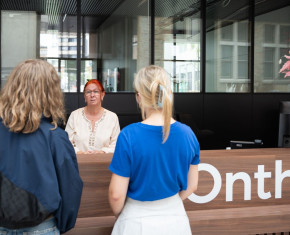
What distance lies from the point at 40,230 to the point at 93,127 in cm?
200

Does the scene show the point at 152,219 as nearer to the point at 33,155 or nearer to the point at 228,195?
the point at 33,155

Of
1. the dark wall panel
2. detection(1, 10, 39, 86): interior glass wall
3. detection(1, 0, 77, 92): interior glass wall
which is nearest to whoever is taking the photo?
detection(1, 10, 39, 86): interior glass wall

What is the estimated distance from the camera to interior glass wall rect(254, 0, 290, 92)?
759 centimetres

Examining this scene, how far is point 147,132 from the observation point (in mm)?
1751

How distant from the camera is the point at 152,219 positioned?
1794 millimetres

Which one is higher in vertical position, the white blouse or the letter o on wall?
the white blouse

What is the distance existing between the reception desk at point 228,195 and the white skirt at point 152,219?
73cm

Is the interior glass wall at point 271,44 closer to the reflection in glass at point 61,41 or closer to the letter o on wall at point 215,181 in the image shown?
the reflection in glass at point 61,41

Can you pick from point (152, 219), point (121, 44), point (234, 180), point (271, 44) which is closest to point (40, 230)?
point (152, 219)

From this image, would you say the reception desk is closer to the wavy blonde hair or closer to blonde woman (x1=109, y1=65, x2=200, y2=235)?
blonde woman (x1=109, y1=65, x2=200, y2=235)

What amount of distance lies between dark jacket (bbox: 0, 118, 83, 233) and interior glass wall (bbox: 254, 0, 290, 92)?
644cm

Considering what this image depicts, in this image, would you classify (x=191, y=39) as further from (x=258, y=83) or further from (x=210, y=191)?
(x=210, y=191)

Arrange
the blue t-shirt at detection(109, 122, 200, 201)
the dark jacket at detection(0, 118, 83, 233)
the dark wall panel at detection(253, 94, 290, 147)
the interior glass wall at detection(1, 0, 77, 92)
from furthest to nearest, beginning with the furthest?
the dark wall panel at detection(253, 94, 290, 147), the interior glass wall at detection(1, 0, 77, 92), the blue t-shirt at detection(109, 122, 200, 201), the dark jacket at detection(0, 118, 83, 233)

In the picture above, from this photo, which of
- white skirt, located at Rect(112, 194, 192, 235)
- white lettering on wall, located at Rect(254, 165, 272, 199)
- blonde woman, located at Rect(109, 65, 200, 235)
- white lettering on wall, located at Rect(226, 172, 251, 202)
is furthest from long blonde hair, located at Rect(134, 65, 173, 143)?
white lettering on wall, located at Rect(254, 165, 272, 199)
